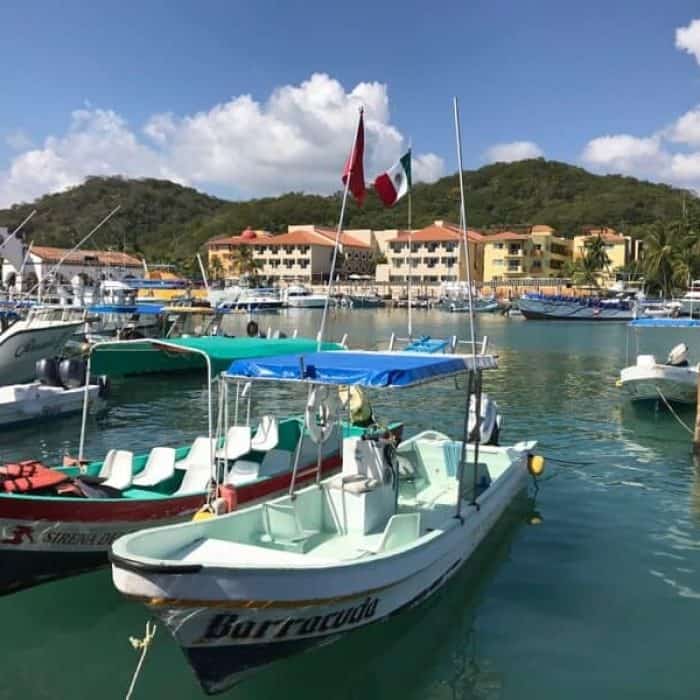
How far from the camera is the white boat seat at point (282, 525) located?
29.7 feet

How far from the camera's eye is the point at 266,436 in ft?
43.5

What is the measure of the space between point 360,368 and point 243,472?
429 cm

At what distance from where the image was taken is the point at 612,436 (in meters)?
20.7

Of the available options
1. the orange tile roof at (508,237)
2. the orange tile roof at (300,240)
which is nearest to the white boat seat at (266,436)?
the orange tile roof at (508,237)

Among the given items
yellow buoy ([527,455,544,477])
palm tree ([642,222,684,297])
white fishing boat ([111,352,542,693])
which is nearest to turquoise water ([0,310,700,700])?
white fishing boat ([111,352,542,693])

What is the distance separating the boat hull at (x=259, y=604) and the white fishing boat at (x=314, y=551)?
13 mm

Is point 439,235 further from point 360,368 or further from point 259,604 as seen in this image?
point 259,604

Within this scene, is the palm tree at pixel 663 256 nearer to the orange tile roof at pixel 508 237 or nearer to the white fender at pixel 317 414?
the orange tile roof at pixel 508 237

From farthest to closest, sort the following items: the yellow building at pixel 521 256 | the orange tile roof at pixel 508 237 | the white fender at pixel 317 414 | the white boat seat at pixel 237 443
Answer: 1. the yellow building at pixel 521 256
2. the orange tile roof at pixel 508 237
3. the white boat seat at pixel 237 443
4. the white fender at pixel 317 414

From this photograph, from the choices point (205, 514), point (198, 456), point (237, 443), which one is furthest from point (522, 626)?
point (198, 456)

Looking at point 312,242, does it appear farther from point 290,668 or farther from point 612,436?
point 290,668

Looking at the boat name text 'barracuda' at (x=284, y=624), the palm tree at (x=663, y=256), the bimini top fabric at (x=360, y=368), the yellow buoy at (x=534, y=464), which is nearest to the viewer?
the boat name text 'barracuda' at (x=284, y=624)

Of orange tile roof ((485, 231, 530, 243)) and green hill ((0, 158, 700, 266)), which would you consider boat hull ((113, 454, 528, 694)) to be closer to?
orange tile roof ((485, 231, 530, 243))

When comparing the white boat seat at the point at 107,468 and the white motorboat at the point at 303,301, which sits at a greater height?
the white motorboat at the point at 303,301
